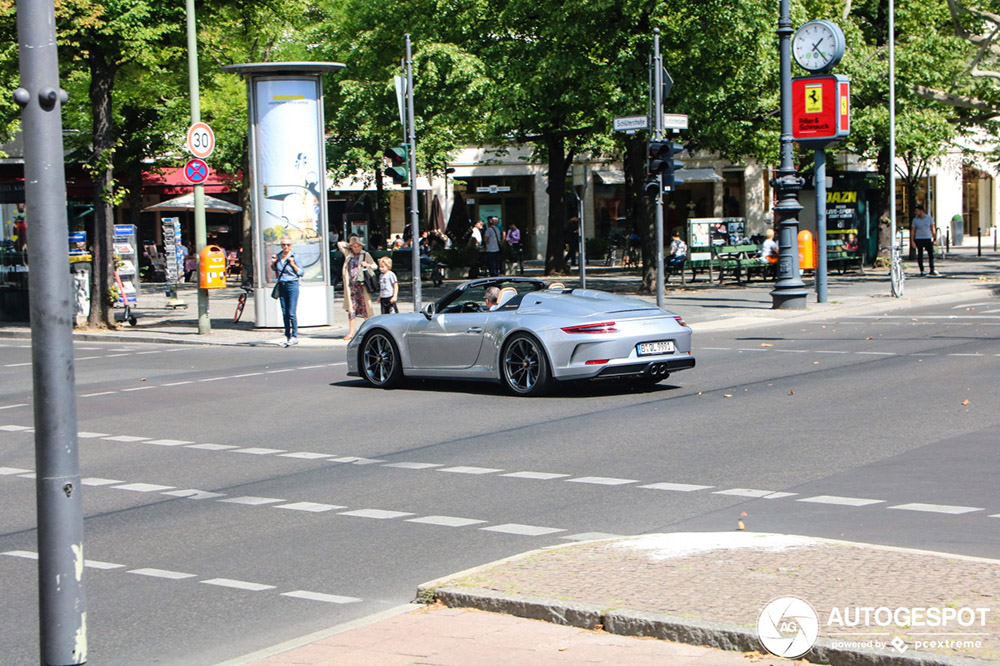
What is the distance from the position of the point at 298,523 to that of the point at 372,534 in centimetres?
67

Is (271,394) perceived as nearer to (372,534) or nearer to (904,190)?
(372,534)

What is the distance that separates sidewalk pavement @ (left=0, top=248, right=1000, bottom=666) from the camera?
473 cm

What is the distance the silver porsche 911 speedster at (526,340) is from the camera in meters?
13.5

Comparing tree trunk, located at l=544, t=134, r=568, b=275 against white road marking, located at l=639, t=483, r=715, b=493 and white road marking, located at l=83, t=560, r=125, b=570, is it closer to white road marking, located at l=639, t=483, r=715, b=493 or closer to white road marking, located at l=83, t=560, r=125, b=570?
white road marking, located at l=639, t=483, r=715, b=493

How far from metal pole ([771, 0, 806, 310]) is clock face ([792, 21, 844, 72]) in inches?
40.7

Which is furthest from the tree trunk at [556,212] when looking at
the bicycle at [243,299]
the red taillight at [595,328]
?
the red taillight at [595,328]

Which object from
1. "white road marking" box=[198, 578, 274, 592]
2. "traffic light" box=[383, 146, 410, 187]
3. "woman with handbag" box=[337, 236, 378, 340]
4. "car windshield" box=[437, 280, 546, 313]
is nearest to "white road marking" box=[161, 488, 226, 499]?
"white road marking" box=[198, 578, 274, 592]

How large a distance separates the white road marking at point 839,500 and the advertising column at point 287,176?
58.6 feet

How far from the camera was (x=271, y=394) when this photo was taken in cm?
1519

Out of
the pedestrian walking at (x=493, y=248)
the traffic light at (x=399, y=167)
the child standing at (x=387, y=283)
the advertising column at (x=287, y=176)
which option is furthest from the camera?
the pedestrian walking at (x=493, y=248)

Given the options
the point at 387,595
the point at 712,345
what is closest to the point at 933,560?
the point at 387,595

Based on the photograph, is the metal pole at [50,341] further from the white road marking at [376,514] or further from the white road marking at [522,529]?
the white road marking at [376,514]

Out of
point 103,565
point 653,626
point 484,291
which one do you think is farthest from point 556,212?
point 653,626

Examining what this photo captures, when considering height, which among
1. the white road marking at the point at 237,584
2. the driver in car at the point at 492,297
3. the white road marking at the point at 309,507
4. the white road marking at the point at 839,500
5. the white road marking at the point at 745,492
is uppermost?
the driver in car at the point at 492,297
